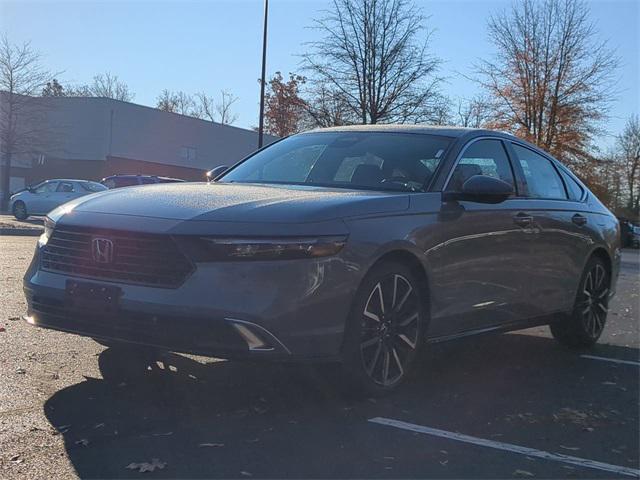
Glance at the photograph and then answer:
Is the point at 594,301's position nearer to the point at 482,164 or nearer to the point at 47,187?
the point at 482,164

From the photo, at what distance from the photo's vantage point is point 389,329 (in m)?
4.54

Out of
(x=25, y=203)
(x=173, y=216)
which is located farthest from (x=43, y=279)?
(x=25, y=203)

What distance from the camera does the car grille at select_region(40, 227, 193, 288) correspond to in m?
3.88

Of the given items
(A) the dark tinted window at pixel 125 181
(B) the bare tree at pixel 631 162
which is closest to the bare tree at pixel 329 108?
(A) the dark tinted window at pixel 125 181

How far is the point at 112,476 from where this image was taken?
3.17 metres

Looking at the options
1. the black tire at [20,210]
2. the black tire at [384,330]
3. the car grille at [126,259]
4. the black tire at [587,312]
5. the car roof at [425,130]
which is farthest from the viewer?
the black tire at [20,210]

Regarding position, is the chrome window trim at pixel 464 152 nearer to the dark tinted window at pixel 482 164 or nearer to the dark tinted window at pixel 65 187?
the dark tinted window at pixel 482 164

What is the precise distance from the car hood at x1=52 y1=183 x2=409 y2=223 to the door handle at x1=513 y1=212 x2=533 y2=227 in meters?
1.32

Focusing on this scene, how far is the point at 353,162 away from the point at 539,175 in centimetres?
192

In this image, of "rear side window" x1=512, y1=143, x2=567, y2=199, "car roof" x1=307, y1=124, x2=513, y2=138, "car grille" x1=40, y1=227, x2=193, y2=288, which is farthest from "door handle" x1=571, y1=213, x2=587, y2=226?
"car grille" x1=40, y1=227, x2=193, y2=288

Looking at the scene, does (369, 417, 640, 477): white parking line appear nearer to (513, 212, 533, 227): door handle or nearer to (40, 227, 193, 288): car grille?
(40, 227, 193, 288): car grille

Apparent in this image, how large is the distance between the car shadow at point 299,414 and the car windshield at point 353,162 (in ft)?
4.37

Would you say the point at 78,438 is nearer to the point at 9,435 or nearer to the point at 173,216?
the point at 9,435

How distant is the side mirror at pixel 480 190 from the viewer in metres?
5.02
